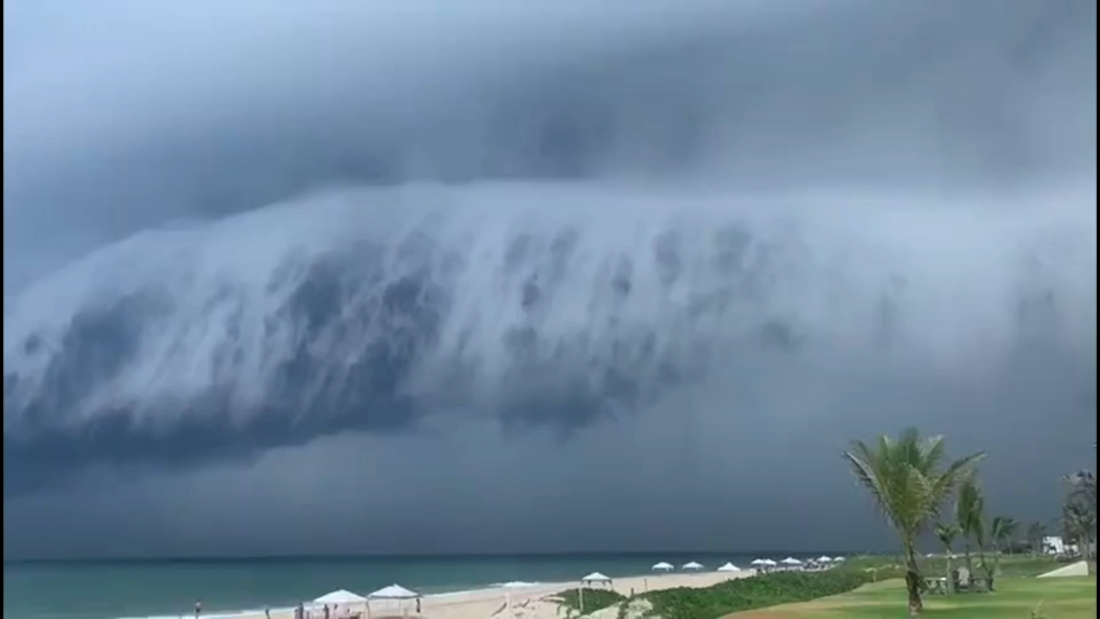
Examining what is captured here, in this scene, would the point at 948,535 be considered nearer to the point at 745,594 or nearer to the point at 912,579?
the point at 745,594

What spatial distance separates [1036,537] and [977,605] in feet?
129

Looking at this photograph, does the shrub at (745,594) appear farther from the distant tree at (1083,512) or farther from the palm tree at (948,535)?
the distant tree at (1083,512)

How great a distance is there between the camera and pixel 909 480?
18.9m

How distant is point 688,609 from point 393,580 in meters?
56.6

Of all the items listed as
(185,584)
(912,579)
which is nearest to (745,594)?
(912,579)

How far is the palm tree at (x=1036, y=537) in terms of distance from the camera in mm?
55719

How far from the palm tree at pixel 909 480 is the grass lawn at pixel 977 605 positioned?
1498 mm

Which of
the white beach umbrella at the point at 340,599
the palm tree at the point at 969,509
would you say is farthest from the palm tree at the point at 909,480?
the white beach umbrella at the point at 340,599

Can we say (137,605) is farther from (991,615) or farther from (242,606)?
(991,615)

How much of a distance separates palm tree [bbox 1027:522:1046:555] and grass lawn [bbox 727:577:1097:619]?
30703 millimetres

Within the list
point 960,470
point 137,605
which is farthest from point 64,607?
point 960,470

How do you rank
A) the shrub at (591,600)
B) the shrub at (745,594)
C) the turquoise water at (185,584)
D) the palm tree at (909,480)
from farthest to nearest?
the turquoise water at (185,584) < the shrub at (591,600) < the shrub at (745,594) < the palm tree at (909,480)

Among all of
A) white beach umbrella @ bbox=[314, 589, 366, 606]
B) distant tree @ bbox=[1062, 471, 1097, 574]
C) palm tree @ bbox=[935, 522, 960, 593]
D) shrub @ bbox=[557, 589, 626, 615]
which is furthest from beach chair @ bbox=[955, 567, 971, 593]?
white beach umbrella @ bbox=[314, 589, 366, 606]

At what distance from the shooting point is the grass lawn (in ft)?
64.0
